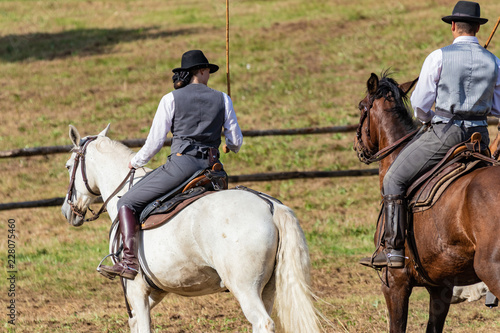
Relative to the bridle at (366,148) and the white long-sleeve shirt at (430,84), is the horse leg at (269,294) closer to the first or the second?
the bridle at (366,148)

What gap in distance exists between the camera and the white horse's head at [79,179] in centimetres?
623

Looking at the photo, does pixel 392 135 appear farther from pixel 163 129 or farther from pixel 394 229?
pixel 163 129

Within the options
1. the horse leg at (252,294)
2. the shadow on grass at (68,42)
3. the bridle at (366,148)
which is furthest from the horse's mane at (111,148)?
the shadow on grass at (68,42)

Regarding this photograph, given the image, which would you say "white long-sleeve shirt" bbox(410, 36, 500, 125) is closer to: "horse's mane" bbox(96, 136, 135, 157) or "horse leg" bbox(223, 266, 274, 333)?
"horse leg" bbox(223, 266, 274, 333)

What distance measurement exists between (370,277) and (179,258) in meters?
4.10

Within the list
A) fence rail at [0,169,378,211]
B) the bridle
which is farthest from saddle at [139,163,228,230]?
fence rail at [0,169,378,211]

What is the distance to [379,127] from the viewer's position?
5836mm

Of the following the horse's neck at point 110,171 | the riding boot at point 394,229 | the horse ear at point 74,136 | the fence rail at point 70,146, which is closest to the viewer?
the riding boot at point 394,229

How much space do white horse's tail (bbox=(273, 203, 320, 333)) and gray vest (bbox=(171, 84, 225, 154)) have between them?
104cm

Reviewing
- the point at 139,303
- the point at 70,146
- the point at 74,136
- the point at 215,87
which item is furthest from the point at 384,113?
the point at 215,87

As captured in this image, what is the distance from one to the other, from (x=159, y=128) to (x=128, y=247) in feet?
3.41

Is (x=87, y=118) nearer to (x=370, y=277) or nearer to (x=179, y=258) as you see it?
(x=370, y=277)

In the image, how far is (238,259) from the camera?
4777 millimetres

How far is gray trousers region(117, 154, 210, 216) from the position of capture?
536cm
